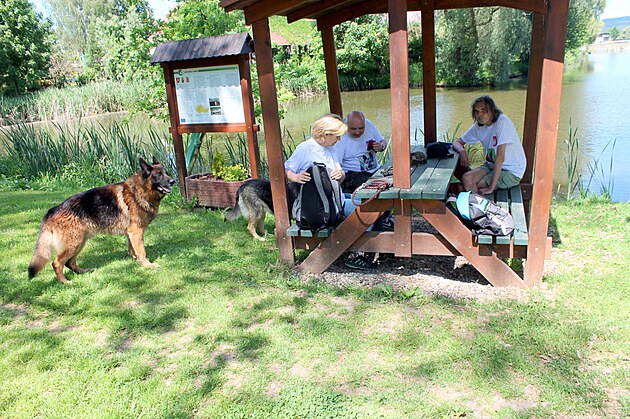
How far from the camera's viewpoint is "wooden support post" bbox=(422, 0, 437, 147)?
5.78 metres

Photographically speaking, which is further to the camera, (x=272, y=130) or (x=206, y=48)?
(x=206, y=48)

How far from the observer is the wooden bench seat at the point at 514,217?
12.7 feet

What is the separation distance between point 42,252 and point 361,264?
290 centimetres

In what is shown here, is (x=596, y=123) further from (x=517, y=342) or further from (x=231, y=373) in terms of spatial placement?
(x=231, y=373)

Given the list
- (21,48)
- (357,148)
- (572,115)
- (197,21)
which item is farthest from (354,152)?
(21,48)

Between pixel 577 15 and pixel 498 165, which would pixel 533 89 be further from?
pixel 577 15

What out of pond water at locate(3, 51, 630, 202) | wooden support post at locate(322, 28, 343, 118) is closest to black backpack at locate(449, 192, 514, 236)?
wooden support post at locate(322, 28, 343, 118)

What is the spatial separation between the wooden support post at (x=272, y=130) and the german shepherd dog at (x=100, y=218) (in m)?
1.16

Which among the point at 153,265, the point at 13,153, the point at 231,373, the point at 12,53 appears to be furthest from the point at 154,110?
the point at 12,53

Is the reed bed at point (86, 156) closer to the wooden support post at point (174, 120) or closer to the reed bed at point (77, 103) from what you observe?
the wooden support post at point (174, 120)

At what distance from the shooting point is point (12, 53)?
30219mm

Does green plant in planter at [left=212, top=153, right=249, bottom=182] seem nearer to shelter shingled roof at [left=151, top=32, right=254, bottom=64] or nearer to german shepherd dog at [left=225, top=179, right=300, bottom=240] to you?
german shepherd dog at [left=225, top=179, right=300, bottom=240]

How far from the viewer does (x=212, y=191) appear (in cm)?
679

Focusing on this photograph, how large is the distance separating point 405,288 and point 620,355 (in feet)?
5.28
